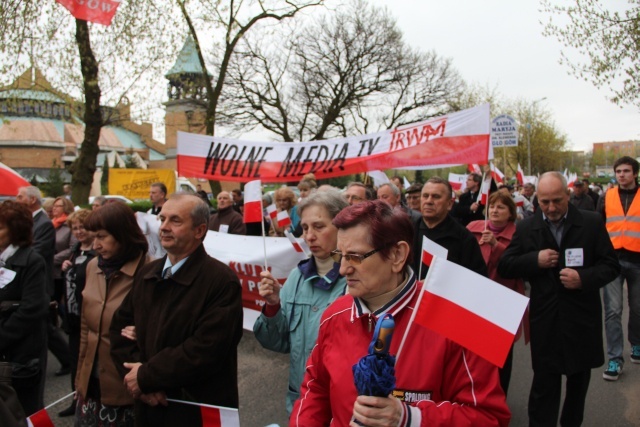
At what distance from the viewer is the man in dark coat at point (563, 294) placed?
368 cm

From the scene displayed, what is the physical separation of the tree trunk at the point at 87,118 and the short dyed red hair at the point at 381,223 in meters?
13.2

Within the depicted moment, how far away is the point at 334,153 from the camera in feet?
23.0

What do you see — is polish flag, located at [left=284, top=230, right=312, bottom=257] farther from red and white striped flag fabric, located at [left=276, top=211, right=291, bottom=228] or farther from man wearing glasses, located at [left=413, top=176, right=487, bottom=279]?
red and white striped flag fabric, located at [left=276, top=211, right=291, bottom=228]

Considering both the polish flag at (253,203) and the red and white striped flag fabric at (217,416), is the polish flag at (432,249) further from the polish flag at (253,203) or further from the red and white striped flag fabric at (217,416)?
the polish flag at (253,203)

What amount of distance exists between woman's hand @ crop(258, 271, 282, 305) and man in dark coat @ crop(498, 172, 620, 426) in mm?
2053

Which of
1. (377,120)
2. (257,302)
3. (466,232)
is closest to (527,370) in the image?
(466,232)

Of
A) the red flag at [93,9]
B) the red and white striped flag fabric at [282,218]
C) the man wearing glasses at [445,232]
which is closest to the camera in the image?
the man wearing glasses at [445,232]

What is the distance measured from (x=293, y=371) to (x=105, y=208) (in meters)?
1.60

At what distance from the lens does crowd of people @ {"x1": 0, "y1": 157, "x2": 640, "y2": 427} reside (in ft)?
5.96

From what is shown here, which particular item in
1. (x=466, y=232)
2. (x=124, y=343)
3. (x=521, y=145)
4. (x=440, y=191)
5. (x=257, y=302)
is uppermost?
(x=521, y=145)

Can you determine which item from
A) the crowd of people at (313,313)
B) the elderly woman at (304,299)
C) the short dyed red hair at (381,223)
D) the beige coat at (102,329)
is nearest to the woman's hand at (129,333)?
the crowd of people at (313,313)

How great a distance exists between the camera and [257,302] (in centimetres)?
565

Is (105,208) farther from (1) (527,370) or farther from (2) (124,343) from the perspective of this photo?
(1) (527,370)

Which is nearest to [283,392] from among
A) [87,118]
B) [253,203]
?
[253,203]
